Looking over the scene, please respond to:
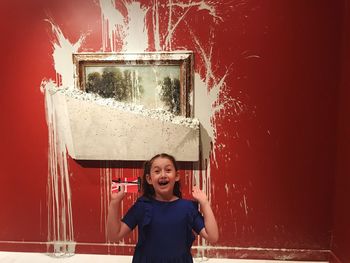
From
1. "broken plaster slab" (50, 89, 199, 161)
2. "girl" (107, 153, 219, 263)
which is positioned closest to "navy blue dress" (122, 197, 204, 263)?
"girl" (107, 153, 219, 263)

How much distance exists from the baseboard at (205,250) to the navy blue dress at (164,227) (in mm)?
936

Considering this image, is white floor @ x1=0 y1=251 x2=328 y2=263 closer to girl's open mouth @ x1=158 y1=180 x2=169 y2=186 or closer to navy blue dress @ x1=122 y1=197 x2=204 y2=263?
navy blue dress @ x1=122 y1=197 x2=204 y2=263

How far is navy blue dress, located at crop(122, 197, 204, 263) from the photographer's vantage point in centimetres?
126

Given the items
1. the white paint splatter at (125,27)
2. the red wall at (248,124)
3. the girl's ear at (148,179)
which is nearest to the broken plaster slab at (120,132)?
the red wall at (248,124)

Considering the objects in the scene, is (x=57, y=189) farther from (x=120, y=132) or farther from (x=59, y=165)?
(x=120, y=132)

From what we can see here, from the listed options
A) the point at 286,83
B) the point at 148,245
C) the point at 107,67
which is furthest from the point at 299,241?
the point at 107,67

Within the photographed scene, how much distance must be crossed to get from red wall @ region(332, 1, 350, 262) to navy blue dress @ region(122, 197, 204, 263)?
1.06 m

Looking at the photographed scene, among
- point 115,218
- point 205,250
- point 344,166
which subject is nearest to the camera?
point 115,218

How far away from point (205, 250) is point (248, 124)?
85 centimetres

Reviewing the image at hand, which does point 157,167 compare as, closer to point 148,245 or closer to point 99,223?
point 148,245

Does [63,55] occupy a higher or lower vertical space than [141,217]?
higher

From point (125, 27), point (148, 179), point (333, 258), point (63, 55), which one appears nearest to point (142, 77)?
point (125, 27)

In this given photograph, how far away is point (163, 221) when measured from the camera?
1.27 meters

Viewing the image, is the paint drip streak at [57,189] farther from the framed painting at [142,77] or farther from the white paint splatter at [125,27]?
the white paint splatter at [125,27]
